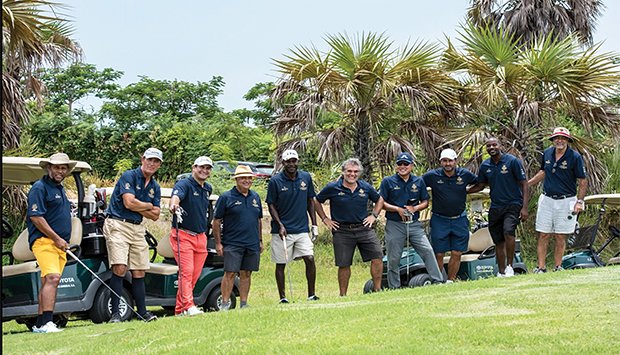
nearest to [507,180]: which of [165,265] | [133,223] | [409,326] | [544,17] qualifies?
[165,265]

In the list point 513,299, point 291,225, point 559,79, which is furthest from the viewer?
point 559,79

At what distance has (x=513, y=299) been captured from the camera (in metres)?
8.62

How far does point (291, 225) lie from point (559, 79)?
7391mm

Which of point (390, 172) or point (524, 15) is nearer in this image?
point (390, 172)

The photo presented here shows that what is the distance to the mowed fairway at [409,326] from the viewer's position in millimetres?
6691

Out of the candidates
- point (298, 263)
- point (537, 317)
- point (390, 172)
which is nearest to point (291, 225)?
point (537, 317)

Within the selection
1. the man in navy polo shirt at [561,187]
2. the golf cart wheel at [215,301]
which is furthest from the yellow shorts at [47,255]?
the man in navy polo shirt at [561,187]

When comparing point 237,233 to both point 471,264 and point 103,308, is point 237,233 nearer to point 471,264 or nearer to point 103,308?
point 103,308

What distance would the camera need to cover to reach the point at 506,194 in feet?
38.6

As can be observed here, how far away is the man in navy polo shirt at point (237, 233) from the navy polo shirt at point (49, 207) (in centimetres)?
191

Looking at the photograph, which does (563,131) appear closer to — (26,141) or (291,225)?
(291,225)

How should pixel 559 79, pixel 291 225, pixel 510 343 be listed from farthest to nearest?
pixel 559 79
pixel 291 225
pixel 510 343

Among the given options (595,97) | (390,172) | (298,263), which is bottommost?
(298,263)

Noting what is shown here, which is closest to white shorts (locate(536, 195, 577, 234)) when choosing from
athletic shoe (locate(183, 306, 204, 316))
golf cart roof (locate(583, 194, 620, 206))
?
golf cart roof (locate(583, 194, 620, 206))
